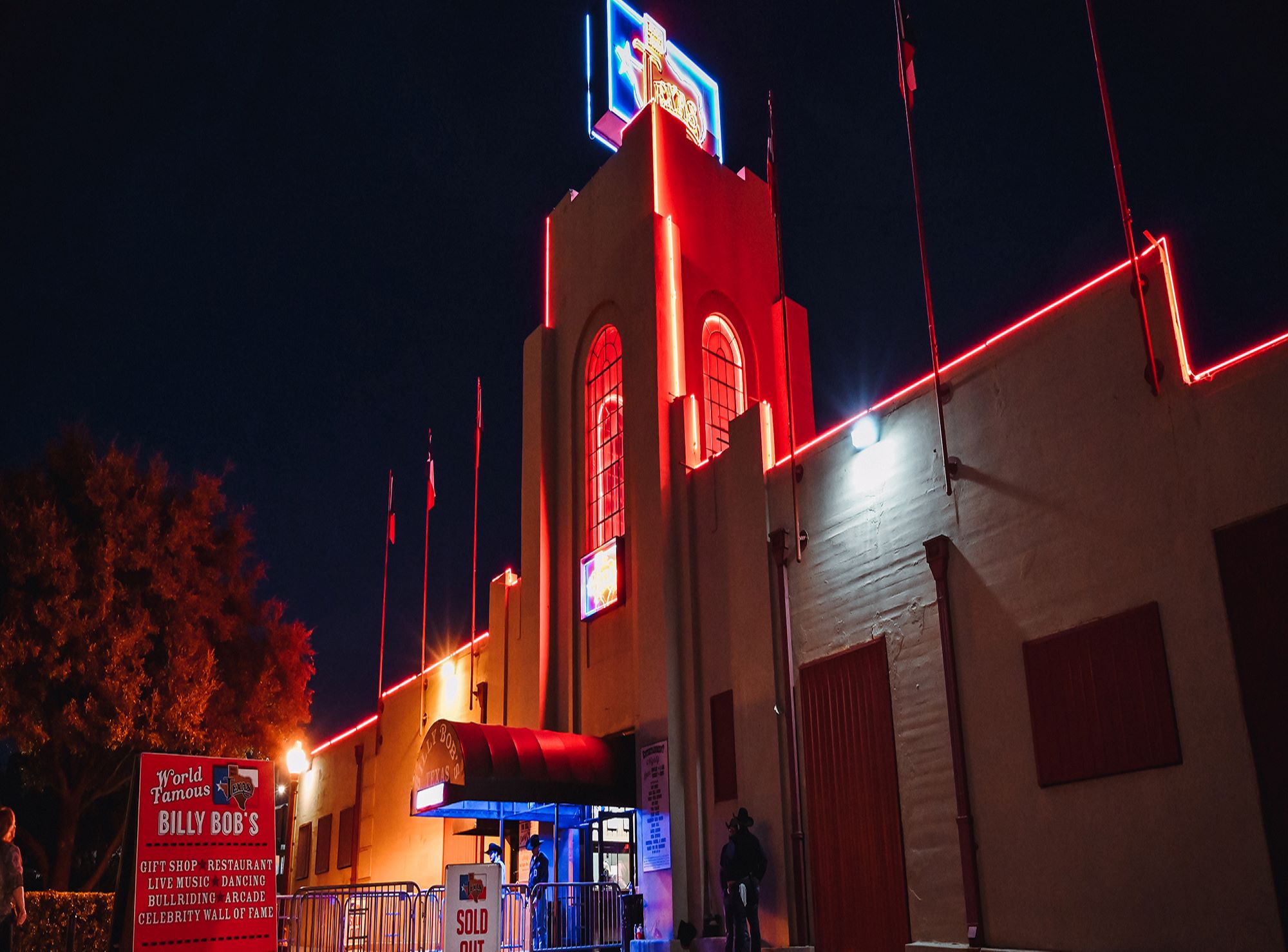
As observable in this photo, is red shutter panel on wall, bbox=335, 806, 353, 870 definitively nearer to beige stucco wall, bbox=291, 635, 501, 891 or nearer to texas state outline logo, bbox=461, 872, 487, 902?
beige stucco wall, bbox=291, 635, 501, 891

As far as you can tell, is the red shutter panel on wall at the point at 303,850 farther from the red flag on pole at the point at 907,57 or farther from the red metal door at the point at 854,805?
the red flag on pole at the point at 907,57

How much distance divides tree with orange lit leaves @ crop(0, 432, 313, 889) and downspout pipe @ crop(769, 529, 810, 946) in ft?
42.5

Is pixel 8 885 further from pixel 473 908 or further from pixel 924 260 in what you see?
pixel 924 260

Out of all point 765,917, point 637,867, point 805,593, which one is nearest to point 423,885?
point 637,867

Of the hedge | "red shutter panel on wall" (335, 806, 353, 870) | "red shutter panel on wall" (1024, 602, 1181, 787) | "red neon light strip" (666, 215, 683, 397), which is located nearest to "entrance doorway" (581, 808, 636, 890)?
"red neon light strip" (666, 215, 683, 397)

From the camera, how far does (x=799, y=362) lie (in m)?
22.2

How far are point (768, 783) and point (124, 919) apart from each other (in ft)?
30.2

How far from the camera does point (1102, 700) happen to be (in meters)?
11.8

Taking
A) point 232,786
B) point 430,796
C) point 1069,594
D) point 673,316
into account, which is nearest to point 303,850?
point 430,796

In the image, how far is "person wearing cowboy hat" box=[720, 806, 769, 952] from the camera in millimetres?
13898

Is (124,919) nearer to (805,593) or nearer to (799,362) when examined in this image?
(805,593)

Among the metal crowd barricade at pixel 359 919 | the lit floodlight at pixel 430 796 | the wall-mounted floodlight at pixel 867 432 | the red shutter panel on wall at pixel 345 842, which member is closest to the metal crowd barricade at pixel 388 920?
the metal crowd barricade at pixel 359 919

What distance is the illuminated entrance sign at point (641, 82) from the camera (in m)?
23.9

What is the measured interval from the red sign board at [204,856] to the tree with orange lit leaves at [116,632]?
42.4 feet
